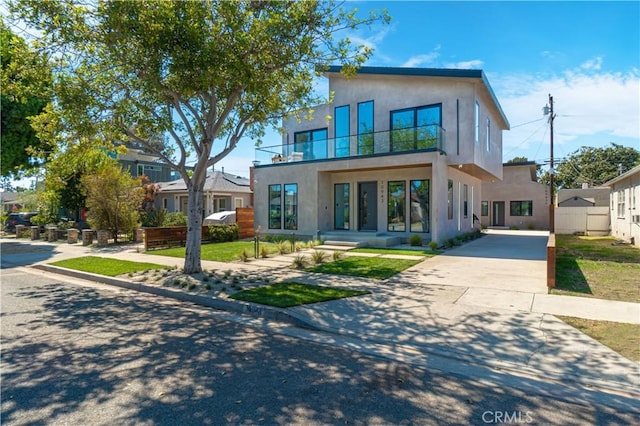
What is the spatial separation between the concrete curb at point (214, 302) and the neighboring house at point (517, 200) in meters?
27.4

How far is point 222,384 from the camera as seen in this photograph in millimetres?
4066

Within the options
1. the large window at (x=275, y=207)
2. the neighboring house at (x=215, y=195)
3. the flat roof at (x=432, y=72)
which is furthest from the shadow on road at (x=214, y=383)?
the neighboring house at (x=215, y=195)

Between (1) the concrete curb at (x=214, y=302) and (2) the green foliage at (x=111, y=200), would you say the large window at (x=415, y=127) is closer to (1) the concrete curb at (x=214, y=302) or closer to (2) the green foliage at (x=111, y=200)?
(1) the concrete curb at (x=214, y=302)

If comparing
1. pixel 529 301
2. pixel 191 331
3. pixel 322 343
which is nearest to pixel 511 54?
pixel 529 301

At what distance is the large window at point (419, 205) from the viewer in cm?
1789

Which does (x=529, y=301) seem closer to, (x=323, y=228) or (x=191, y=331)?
(x=191, y=331)

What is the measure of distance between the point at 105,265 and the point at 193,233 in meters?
4.06

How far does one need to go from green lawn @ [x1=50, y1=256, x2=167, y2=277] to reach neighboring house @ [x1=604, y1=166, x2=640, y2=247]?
19591mm

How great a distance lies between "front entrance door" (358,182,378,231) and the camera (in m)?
19.3

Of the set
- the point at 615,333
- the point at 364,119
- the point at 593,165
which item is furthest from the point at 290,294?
the point at 593,165

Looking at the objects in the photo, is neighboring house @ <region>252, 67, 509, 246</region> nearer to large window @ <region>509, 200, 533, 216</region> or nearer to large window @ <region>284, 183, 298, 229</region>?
large window @ <region>284, 183, 298, 229</region>

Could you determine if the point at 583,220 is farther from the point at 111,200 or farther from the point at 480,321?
the point at 111,200

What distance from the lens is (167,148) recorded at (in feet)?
43.9

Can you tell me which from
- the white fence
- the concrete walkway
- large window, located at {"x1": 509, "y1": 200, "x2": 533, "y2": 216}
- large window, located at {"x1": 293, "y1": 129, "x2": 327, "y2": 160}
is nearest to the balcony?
large window, located at {"x1": 293, "y1": 129, "x2": 327, "y2": 160}
